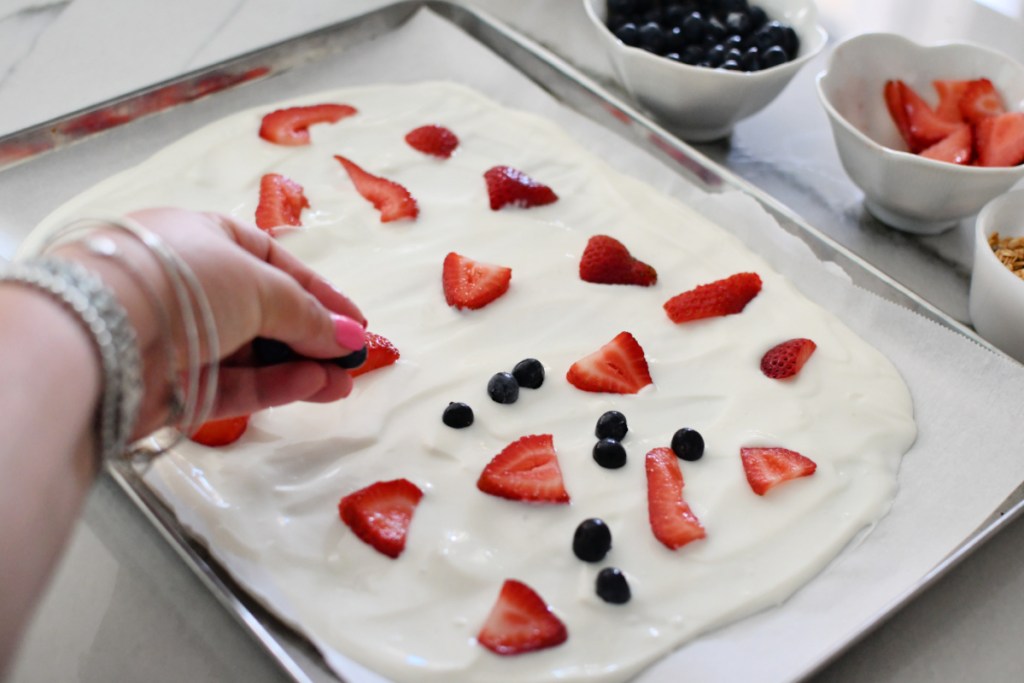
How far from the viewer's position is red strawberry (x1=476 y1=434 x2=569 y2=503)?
109cm

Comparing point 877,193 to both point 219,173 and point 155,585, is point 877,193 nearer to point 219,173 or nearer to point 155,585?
point 219,173

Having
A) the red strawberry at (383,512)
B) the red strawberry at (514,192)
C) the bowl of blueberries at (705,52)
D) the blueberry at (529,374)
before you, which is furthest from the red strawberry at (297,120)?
the red strawberry at (383,512)

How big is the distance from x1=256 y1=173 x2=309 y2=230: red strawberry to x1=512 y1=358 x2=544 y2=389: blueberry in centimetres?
43

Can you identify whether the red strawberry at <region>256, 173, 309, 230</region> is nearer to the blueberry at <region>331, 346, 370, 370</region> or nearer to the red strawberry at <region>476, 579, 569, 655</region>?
the blueberry at <region>331, 346, 370, 370</region>

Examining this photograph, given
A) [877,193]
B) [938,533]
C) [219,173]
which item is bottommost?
[938,533]

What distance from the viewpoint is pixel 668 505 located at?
42.9 inches

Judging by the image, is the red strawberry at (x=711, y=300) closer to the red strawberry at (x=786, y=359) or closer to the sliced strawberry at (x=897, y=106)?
the red strawberry at (x=786, y=359)

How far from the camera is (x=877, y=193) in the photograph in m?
1.54

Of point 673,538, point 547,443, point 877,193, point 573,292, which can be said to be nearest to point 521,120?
point 573,292

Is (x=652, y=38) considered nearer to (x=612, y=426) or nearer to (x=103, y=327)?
(x=612, y=426)

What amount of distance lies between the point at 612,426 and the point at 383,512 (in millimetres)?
285

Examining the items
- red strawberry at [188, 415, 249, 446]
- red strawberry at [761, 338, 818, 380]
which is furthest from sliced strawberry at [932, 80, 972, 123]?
red strawberry at [188, 415, 249, 446]

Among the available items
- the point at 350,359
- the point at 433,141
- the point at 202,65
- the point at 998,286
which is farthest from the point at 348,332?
the point at 202,65

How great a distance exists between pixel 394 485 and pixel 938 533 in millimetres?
616
